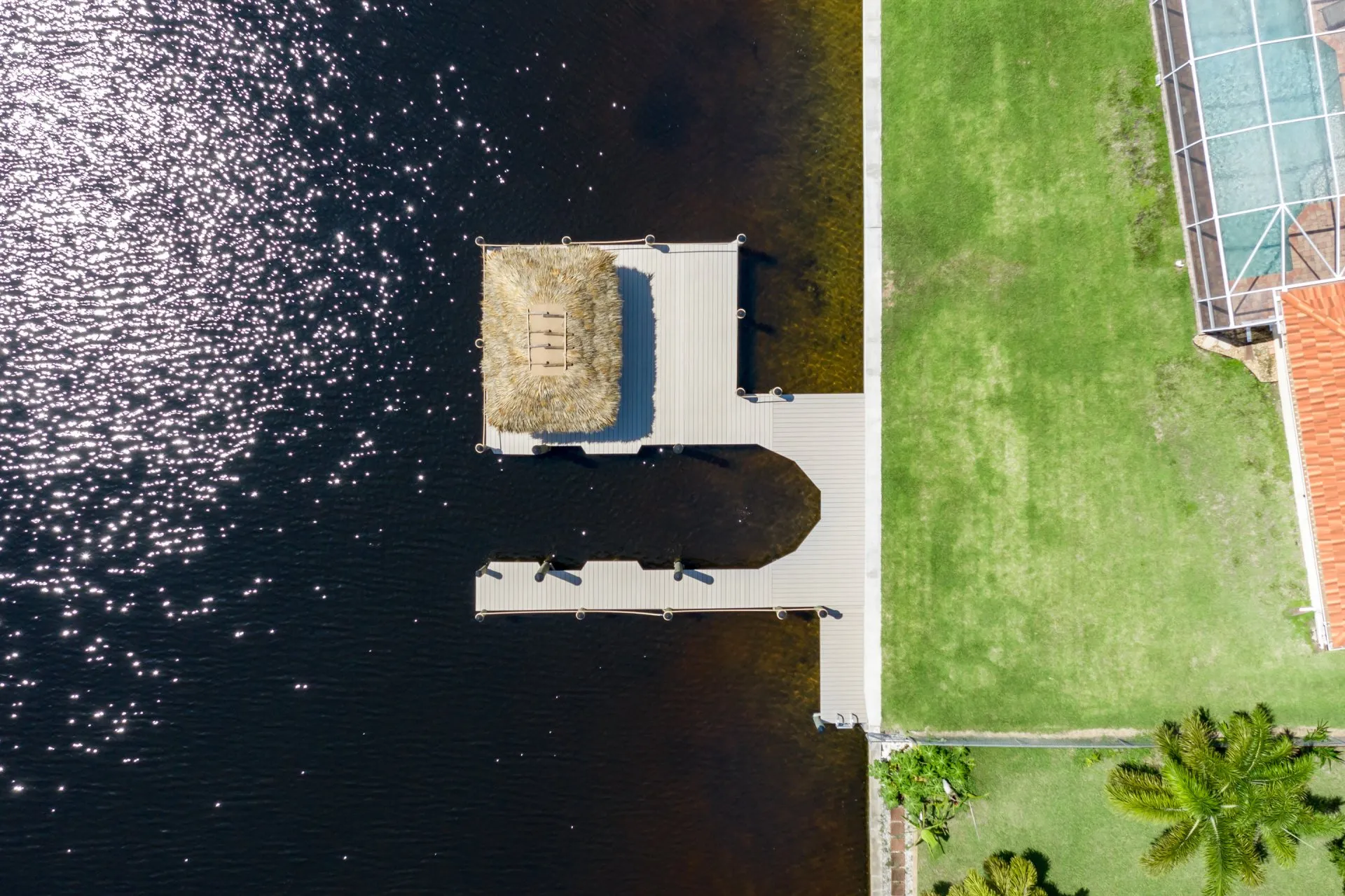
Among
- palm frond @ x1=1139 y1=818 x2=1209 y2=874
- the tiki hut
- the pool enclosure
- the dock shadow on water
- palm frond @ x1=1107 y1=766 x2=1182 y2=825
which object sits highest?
the pool enclosure

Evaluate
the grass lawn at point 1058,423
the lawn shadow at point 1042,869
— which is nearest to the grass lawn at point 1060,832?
the lawn shadow at point 1042,869

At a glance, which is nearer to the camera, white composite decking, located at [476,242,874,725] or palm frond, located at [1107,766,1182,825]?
palm frond, located at [1107,766,1182,825]

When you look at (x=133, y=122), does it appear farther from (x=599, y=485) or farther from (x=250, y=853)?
(x=250, y=853)

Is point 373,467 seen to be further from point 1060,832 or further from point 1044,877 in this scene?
point 1044,877

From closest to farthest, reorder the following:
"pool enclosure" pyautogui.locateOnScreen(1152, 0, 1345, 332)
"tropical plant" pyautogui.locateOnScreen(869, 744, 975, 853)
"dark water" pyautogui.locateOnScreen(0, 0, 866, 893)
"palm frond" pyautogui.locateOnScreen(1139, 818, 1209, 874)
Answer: "pool enclosure" pyautogui.locateOnScreen(1152, 0, 1345, 332)
"palm frond" pyautogui.locateOnScreen(1139, 818, 1209, 874)
"tropical plant" pyautogui.locateOnScreen(869, 744, 975, 853)
"dark water" pyautogui.locateOnScreen(0, 0, 866, 893)

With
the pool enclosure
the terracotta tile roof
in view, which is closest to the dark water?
the pool enclosure

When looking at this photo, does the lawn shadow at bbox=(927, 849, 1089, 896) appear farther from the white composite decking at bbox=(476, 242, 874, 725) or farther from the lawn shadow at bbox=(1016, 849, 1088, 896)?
the white composite decking at bbox=(476, 242, 874, 725)

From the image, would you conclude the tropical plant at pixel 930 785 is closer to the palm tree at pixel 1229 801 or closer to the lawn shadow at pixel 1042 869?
the lawn shadow at pixel 1042 869

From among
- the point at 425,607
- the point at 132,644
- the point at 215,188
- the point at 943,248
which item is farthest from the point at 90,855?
the point at 943,248
